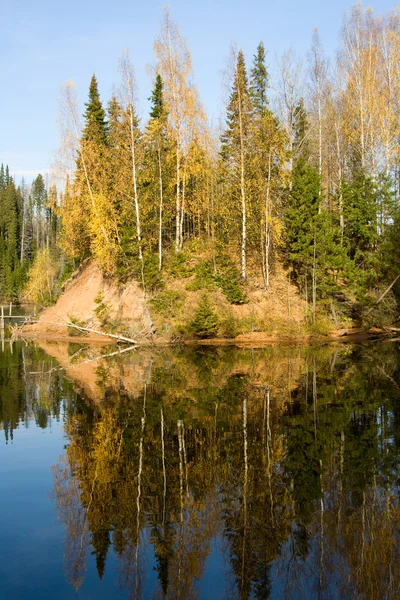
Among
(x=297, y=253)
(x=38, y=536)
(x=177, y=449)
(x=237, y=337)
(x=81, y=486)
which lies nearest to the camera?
(x=38, y=536)

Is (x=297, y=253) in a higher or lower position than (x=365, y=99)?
lower

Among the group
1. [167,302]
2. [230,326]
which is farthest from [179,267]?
[230,326]

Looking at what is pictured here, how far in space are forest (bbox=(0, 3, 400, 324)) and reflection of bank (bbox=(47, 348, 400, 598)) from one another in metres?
15.0

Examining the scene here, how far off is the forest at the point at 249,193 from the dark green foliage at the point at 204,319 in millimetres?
520

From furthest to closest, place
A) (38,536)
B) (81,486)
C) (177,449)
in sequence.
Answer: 1. (177,449)
2. (81,486)
3. (38,536)

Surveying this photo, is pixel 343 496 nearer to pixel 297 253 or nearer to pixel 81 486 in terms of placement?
pixel 81 486

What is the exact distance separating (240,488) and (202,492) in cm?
58

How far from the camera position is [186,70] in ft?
102

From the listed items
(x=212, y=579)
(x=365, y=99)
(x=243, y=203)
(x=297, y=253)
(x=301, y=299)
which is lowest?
(x=212, y=579)

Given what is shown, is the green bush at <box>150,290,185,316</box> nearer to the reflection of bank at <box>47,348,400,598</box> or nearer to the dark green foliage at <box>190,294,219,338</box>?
the dark green foliage at <box>190,294,219,338</box>

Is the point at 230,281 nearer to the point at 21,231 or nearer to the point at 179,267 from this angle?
the point at 179,267

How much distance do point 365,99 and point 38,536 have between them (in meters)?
32.5

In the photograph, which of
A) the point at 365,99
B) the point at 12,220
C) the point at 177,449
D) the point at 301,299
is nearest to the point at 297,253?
the point at 301,299

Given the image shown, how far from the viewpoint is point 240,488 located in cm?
783
